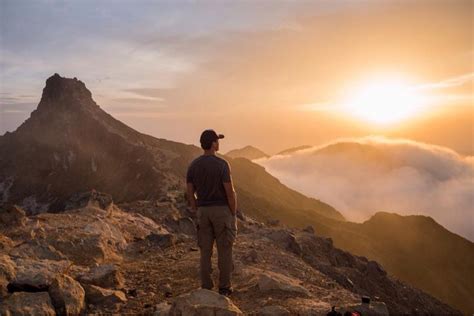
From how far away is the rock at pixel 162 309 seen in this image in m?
7.28

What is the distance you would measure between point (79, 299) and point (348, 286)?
17.8 m

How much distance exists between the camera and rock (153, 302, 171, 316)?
23.9ft

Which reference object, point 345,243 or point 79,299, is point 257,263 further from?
point 345,243

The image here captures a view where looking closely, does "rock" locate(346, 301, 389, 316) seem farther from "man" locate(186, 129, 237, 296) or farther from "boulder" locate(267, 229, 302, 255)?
"boulder" locate(267, 229, 302, 255)

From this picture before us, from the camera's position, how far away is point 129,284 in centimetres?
959

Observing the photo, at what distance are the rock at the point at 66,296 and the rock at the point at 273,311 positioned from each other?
3.39 m

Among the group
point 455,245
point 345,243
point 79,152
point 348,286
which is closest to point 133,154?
point 79,152

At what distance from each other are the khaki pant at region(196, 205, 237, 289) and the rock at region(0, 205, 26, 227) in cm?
920

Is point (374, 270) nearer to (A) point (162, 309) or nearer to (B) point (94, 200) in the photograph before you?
(B) point (94, 200)

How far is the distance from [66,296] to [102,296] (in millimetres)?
804

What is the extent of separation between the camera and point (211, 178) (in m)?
8.38

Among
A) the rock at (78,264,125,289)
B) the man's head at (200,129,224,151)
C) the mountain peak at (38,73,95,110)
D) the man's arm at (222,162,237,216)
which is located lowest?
the rock at (78,264,125,289)

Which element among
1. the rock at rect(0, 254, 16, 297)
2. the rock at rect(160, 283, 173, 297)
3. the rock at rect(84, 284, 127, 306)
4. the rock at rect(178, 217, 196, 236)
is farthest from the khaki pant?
the rock at rect(178, 217, 196, 236)

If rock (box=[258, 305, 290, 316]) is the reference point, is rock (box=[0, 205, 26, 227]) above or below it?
above
